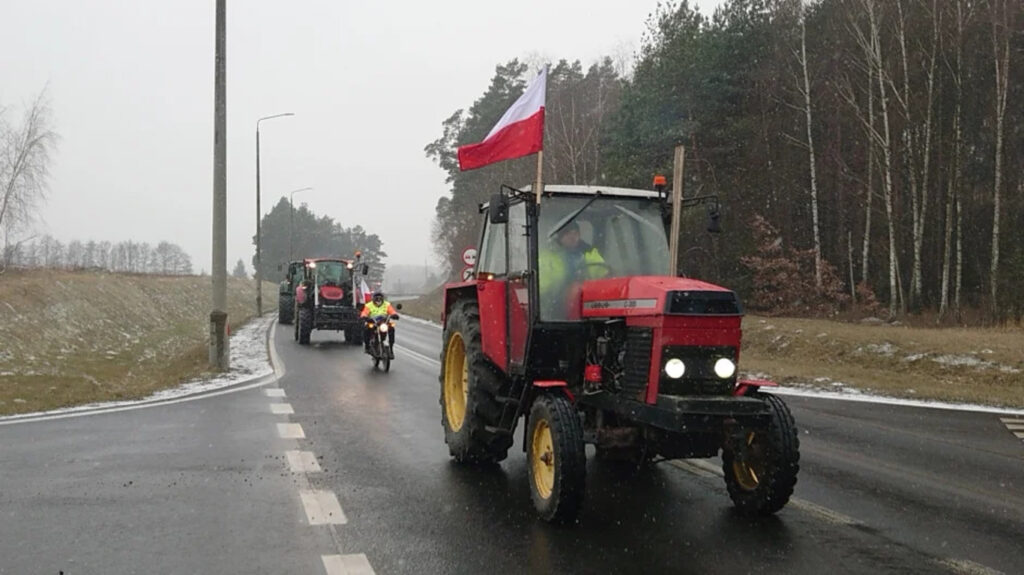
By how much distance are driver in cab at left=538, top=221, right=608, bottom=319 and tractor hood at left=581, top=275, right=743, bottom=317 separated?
0.27 m

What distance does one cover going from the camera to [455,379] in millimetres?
8398

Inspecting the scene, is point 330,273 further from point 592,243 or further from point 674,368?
point 674,368

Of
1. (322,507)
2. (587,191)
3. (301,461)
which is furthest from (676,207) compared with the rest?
(301,461)

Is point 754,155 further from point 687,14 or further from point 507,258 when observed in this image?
point 507,258

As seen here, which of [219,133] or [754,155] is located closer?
[219,133]

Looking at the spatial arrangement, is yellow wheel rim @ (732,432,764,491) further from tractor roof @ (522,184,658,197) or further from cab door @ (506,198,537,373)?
tractor roof @ (522,184,658,197)

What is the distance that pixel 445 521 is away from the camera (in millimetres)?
5496

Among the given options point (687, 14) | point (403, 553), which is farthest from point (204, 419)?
point (687, 14)

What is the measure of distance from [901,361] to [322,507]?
1331 centimetres

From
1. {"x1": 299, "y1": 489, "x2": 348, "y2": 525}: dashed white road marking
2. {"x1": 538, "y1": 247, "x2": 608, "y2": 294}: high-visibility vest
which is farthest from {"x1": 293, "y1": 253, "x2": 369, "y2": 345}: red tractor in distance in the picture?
{"x1": 538, "y1": 247, "x2": 608, "y2": 294}: high-visibility vest

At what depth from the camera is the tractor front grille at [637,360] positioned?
5.40 meters

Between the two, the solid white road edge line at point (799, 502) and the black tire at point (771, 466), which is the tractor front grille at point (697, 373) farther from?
the solid white road edge line at point (799, 502)

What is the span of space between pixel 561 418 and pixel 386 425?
14.6 feet

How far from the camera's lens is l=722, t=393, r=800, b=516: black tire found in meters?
5.41
